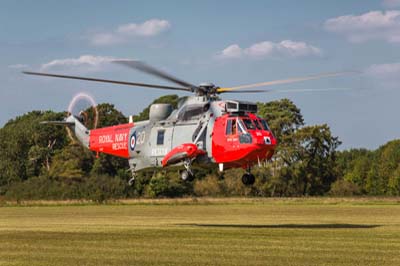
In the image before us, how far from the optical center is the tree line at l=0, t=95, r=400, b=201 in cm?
8519

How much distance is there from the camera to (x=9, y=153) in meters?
111

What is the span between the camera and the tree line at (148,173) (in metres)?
85.2

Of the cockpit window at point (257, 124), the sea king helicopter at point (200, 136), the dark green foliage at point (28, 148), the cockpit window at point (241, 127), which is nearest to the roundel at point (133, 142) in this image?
the sea king helicopter at point (200, 136)

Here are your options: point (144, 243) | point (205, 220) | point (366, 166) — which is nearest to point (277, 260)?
point (144, 243)

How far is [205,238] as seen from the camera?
37.4 m

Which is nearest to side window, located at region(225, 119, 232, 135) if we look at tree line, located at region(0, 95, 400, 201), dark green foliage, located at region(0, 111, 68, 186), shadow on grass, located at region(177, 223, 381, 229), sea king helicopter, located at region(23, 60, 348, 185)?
sea king helicopter, located at region(23, 60, 348, 185)

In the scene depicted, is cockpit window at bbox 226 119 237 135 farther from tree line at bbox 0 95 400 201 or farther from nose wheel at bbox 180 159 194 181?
tree line at bbox 0 95 400 201

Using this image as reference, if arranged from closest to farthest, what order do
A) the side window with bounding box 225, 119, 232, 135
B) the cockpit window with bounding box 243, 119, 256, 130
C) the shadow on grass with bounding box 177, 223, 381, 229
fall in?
the cockpit window with bounding box 243, 119, 256, 130 → the side window with bounding box 225, 119, 232, 135 → the shadow on grass with bounding box 177, 223, 381, 229

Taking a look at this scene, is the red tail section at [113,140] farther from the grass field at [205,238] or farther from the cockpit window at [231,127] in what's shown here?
the cockpit window at [231,127]

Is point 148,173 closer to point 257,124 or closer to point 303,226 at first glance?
point 303,226

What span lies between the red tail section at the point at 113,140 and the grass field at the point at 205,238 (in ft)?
14.1

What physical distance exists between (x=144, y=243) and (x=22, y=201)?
1985 inches

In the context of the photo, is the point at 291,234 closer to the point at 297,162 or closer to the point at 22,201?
the point at 22,201

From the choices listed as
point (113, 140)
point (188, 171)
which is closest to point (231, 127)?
point (188, 171)
